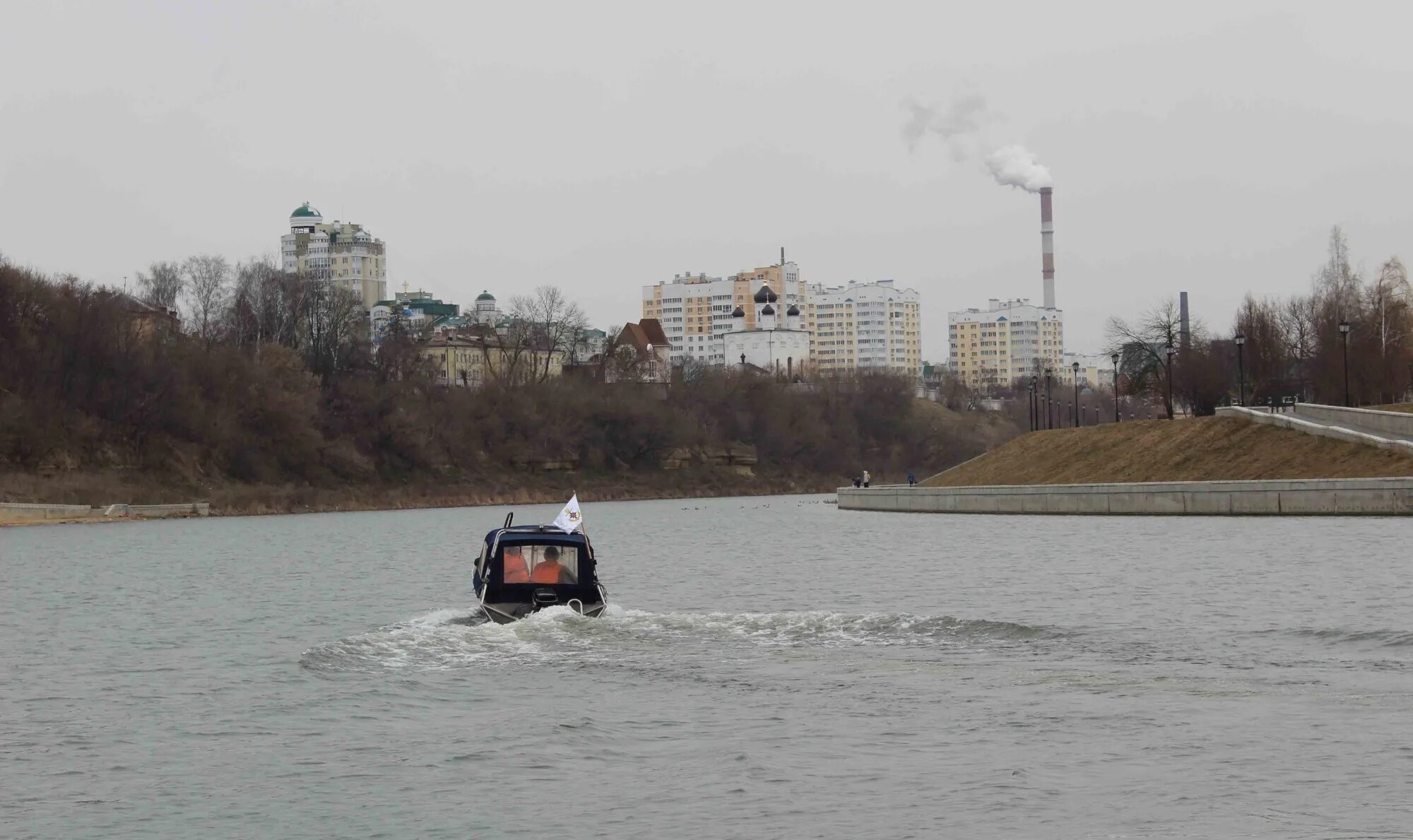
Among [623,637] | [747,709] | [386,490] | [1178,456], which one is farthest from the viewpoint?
[386,490]

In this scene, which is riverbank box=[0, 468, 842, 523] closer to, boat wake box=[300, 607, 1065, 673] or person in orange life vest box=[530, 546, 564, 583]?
person in orange life vest box=[530, 546, 564, 583]

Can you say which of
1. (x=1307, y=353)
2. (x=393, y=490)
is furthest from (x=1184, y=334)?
(x=393, y=490)

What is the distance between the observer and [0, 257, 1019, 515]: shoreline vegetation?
106062mm

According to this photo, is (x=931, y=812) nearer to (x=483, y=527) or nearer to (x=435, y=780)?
(x=435, y=780)

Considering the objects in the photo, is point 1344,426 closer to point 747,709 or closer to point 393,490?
point 747,709

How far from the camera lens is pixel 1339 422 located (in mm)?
67812

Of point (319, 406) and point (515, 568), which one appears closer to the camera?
point (515, 568)

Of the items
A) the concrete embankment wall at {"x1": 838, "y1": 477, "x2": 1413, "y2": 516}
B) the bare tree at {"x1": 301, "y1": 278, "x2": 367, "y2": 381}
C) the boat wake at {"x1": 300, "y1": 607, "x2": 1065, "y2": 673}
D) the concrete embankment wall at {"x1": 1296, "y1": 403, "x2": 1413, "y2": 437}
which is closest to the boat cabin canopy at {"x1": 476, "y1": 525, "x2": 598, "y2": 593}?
the boat wake at {"x1": 300, "y1": 607, "x2": 1065, "y2": 673}

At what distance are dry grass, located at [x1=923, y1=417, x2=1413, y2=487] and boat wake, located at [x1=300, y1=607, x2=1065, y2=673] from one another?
34.3 metres

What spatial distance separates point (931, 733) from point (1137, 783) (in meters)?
3.28

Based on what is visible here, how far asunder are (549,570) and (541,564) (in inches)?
7.8

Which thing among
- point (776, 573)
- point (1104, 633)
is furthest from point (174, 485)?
point (1104, 633)

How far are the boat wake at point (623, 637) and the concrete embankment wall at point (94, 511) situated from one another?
66.0 m

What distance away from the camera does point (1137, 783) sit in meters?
16.5
